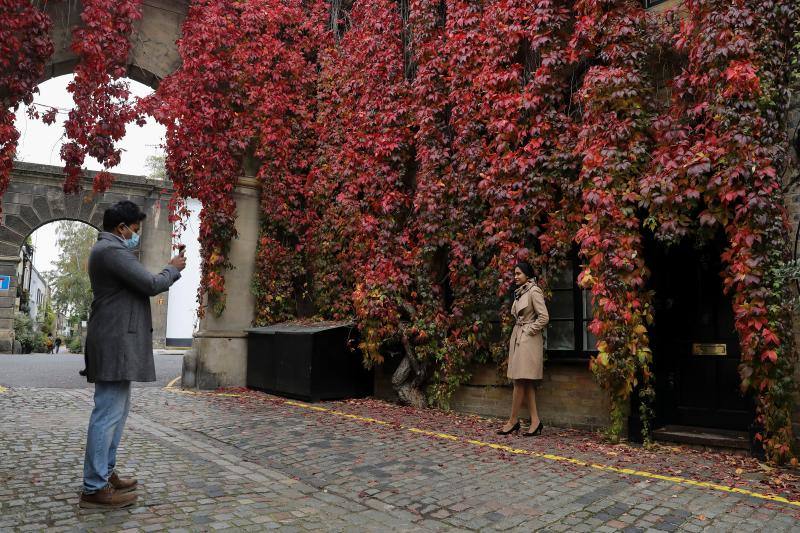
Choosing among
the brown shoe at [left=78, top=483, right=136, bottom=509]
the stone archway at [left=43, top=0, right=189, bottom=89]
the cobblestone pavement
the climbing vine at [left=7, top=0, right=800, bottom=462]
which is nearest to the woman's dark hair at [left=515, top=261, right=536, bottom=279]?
the climbing vine at [left=7, top=0, right=800, bottom=462]

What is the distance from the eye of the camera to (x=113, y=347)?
3988 mm

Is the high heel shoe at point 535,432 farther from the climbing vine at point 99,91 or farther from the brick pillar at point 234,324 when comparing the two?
the climbing vine at point 99,91

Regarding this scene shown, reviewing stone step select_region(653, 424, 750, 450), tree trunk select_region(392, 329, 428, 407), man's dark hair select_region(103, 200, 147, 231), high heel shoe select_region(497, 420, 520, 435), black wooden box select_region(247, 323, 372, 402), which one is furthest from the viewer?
black wooden box select_region(247, 323, 372, 402)

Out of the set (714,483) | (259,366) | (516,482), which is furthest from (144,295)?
(259,366)

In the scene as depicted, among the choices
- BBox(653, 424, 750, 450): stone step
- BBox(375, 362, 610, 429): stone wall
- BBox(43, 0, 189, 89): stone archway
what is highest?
BBox(43, 0, 189, 89): stone archway

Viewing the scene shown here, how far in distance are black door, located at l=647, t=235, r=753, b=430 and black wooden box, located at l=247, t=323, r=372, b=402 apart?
4421 millimetres

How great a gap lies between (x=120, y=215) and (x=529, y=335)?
14.2 feet

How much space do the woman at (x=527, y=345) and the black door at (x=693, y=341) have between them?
1258mm

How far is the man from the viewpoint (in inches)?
153

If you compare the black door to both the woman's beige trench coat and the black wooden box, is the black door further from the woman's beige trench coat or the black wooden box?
the black wooden box

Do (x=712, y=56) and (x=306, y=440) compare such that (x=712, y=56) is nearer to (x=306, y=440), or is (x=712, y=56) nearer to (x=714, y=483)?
(x=714, y=483)

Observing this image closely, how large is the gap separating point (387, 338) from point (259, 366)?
9.12ft

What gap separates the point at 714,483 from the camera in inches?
185

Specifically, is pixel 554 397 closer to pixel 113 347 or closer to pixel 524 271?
pixel 524 271
